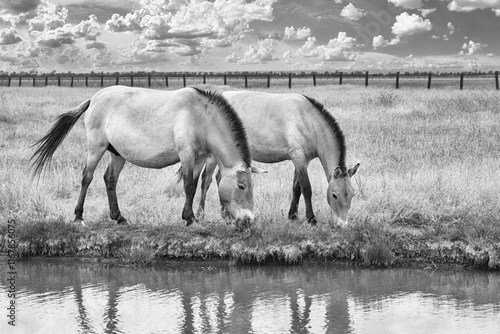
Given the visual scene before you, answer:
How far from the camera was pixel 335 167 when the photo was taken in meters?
7.70

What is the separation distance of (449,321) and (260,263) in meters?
2.53

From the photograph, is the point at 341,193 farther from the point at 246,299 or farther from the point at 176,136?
the point at 176,136

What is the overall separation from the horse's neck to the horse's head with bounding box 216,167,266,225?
127 centimetres

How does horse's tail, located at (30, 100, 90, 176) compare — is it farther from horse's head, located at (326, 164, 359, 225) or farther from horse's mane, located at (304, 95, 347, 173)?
horse's head, located at (326, 164, 359, 225)

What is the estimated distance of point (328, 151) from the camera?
26.0 feet

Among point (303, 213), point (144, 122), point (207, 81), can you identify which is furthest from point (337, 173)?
point (207, 81)

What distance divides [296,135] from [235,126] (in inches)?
38.5

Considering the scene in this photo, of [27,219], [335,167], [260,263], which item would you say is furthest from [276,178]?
[27,219]

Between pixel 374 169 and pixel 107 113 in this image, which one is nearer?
pixel 107 113

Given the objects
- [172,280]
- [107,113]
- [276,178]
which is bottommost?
[172,280]

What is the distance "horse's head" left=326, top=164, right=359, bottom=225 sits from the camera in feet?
24.0

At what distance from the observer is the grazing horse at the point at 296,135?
7.91 m

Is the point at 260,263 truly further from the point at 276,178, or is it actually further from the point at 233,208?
the point at 276,178

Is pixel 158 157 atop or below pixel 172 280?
atop
